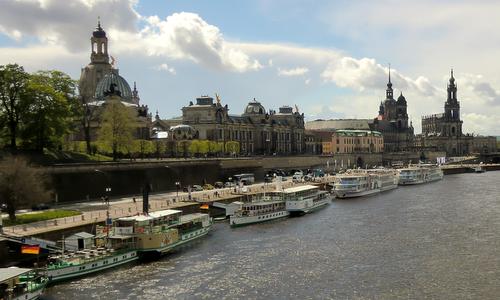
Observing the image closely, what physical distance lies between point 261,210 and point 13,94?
32307 mm

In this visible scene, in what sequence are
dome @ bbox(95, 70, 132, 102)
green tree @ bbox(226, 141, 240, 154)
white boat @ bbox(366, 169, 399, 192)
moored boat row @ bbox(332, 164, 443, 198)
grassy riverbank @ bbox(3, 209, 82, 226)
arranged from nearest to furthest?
grassy riverbank @ bbox(3, 209, 82, 226) → moored boat row @ bbox(332, 164, 443, 198) → white boat @ bbox(366, 169, 399, 192) → dome @ bbox(95, 70, 132, 102) → green tree @ bbox(226, 141, 240, 154)

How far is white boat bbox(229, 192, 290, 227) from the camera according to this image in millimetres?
67625

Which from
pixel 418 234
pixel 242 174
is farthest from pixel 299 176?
pixel 418 234

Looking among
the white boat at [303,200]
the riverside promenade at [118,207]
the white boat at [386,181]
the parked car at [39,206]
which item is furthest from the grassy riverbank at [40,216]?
the white boat at [386,181]

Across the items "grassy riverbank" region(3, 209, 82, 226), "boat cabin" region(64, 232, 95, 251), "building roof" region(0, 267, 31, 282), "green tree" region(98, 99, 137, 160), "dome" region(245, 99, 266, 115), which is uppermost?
"dome" region(245, 99, 266, 115)

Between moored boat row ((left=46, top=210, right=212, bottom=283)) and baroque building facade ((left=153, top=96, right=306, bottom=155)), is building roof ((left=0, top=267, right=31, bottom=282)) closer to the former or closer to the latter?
moored boat row ((left=46, top=210, right=212, bottom=283))

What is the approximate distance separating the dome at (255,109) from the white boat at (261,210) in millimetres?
84497

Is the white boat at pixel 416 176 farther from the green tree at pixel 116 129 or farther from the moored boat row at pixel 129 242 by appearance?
the moored boat row at pixel 129 242

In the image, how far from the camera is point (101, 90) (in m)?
124

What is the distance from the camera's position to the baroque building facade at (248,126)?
14188 centimetres

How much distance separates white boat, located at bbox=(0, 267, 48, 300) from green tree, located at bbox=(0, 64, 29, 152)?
37827 mm

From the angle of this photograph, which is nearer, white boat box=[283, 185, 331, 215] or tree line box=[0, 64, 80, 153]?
tree line box=[0, 64, 80, 153]

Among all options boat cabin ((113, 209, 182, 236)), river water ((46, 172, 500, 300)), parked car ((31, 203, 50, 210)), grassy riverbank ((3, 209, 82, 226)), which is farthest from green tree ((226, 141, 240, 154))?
boat cabin ((113, 209, 182, 236))

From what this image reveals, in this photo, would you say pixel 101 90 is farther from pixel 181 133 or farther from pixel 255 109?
pixel 255 109
